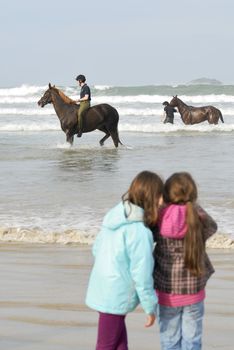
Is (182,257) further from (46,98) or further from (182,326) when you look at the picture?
(46,98)

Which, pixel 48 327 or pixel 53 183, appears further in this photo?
pixel 53 183

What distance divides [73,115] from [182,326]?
1628 cm

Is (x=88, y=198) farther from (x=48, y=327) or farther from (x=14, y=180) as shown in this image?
(x=48, y=327)

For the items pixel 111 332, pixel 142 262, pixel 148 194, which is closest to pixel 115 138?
pixel 111 332

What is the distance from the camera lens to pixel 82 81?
18609 millimetres

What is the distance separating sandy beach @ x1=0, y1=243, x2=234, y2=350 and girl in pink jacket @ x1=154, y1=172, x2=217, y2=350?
69 centimetres

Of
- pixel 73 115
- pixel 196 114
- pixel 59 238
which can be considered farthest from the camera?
pixel 196 114

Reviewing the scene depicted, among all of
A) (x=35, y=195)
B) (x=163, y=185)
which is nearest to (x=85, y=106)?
(x=35, y=195)

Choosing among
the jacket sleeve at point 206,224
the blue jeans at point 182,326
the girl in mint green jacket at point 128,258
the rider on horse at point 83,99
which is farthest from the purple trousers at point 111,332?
the rider on horse at point 83,99

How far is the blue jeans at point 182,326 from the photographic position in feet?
12.6

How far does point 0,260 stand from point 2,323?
1.95m

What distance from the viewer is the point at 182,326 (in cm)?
390

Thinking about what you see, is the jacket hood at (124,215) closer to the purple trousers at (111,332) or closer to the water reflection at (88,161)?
the purple trousers at (111,332)

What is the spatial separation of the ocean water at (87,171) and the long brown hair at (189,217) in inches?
151
